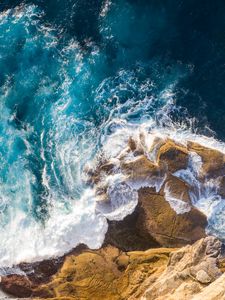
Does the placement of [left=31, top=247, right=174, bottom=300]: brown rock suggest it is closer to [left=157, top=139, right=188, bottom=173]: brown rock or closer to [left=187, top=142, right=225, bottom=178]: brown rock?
[left=157, top=139, right=188, bottom=173]: brown rock

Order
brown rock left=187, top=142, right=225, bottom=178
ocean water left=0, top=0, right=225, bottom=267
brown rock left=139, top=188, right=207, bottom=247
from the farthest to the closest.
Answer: ocean water left=0, top=0, right=225, bottom=267 → brown rock left=187, top=142, right=225, bottom=178 → brown rock left=139, top=188, right=207, bottom=247

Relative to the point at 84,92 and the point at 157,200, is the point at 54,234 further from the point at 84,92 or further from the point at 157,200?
the point at 84,92

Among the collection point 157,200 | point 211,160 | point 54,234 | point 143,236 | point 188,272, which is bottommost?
point 188,272

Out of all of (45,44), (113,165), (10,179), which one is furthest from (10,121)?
(113,165)

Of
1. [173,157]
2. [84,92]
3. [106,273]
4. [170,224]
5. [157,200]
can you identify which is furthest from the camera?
[84,92]

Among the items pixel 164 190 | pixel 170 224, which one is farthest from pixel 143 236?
pixel 164 190

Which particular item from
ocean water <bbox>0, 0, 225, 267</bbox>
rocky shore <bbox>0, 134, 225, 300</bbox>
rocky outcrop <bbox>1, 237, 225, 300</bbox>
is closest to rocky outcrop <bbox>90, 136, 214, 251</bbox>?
rocky shore <bbox>0, 134, 225, 300</bbox>
